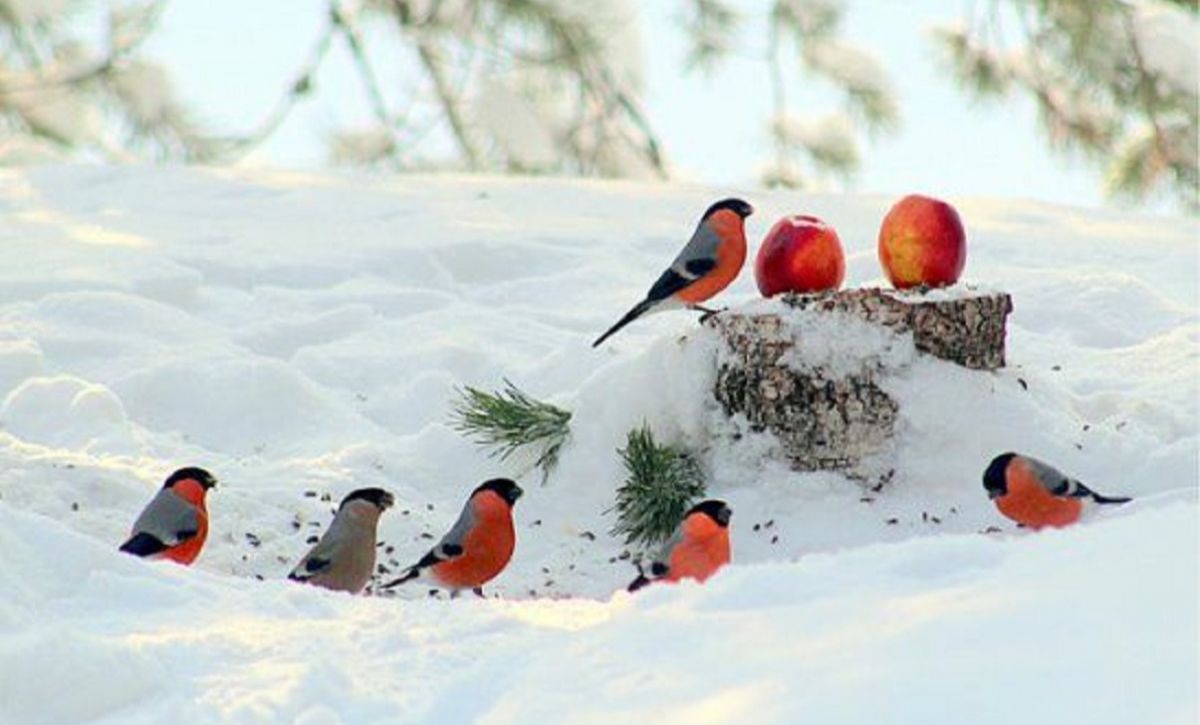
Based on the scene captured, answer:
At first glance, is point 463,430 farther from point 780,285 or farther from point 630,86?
point 630,86

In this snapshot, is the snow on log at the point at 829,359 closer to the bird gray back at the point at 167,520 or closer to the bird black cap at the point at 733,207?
the bird black cap at the point at 733,207

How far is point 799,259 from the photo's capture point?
5.71 metres

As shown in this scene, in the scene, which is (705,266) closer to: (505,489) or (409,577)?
(505,489)

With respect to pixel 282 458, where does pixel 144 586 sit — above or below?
above

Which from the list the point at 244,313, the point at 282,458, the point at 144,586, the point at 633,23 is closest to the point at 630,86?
the point at 633,23

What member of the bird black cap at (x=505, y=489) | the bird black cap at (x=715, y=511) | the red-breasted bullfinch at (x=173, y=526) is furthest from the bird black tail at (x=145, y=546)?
the bird black cap at (x=715, y=511)

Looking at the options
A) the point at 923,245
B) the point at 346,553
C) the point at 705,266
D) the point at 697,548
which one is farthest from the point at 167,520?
the point at 923,245

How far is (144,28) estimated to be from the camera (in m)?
11.3

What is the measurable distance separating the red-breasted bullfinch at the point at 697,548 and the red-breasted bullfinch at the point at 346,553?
2.07 feet

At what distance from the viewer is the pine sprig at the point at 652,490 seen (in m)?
5.45

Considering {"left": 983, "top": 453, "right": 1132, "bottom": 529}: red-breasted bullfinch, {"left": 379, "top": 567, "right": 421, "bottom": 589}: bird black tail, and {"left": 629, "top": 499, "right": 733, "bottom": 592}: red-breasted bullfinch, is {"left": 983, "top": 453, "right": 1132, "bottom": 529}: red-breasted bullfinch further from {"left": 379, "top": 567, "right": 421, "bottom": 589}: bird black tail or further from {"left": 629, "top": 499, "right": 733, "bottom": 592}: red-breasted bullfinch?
{"left": 379, "top": 567, "right": 421, "bottom": 589}: bird black tail

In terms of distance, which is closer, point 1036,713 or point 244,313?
point 1036,713

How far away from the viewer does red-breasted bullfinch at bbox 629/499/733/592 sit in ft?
15.5

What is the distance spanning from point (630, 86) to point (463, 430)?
5.65m
